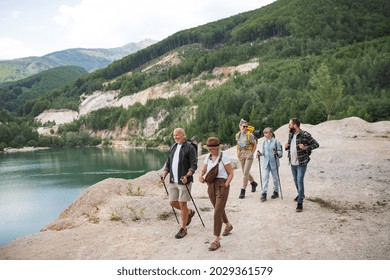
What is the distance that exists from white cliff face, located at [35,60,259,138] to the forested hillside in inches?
110

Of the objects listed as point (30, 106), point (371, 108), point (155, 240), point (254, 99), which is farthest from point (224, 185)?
point (30, 106)

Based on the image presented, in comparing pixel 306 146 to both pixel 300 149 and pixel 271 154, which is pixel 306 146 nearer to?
pixel 300 149

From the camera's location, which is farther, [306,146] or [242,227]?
[306,146]

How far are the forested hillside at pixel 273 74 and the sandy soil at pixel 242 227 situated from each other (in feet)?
106

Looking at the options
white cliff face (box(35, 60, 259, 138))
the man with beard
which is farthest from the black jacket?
white cliff face (box(35, 60, 259, 138))

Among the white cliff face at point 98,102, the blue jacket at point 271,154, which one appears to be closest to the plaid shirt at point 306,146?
the blue jacket at point 271,154

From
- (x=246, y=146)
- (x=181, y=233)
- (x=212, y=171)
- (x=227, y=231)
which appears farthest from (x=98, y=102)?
(x=212, y=171)

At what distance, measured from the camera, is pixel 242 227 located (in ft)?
25.1

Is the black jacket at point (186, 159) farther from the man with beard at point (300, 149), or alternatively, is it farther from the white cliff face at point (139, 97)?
the white cliff face at point (139, 97)

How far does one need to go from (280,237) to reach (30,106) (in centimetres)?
16157

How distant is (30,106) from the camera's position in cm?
15025

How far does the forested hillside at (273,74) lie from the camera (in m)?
51.0

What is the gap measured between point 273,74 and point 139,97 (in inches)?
2434

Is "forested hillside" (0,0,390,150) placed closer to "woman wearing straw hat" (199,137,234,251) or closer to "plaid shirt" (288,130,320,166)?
"plaid shirt" (288,130,320,166)
